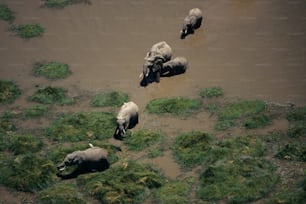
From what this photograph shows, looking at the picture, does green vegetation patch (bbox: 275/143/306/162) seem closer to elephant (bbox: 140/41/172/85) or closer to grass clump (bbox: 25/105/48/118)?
elephant (bbox: 140/41/172/85)

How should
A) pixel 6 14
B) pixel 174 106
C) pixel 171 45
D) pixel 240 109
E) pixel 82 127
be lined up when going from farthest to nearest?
pixel 6 14 → pixel 171 45 → pixel 174 106 → pixel 240 109 → pixel 82 127

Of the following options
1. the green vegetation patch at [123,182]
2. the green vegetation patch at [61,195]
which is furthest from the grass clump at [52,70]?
the green vegetation patch at [61,195]

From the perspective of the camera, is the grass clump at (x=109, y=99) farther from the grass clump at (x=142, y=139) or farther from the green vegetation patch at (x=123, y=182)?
the green vegetation patch at (x=123, y=182)

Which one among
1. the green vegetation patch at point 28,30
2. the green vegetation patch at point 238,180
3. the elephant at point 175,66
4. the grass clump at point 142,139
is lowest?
the green vegetation patch at point 238,180

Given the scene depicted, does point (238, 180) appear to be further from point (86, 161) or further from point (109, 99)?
point (109, 99)

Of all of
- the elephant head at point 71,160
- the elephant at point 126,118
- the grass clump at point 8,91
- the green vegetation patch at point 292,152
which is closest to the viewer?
the green vegetation patch at point 292,152

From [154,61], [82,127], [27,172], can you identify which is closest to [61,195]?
[27,172]
